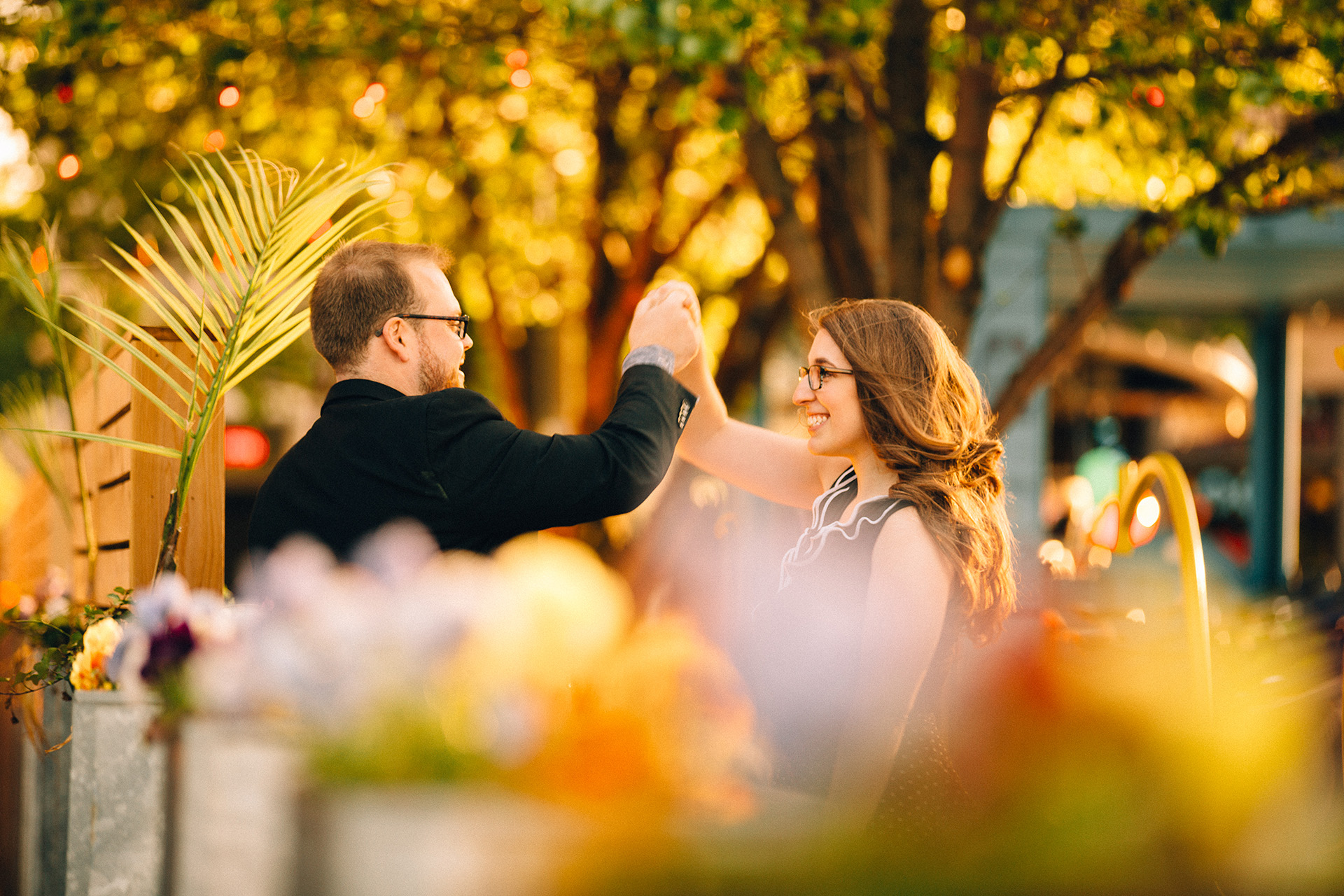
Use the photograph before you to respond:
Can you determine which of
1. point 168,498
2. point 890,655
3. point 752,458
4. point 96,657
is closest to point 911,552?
point 890,655

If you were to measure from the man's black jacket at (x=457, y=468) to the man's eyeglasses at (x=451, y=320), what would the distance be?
169 mm

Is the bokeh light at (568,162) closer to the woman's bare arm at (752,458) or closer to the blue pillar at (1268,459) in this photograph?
the blue pillar at (1268,459)

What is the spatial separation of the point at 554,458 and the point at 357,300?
678mm

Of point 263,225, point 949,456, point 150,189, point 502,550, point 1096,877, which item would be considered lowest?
point 1096,877

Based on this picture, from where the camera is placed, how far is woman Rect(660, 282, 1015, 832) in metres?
2.19

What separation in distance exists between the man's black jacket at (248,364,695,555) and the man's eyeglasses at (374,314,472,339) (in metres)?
0.17

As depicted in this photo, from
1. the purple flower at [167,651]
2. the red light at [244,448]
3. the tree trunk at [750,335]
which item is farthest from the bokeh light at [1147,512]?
the red light at [244,448]

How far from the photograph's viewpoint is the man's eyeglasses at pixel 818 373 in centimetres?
254

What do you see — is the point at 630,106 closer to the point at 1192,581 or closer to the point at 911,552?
the point at 1192,581

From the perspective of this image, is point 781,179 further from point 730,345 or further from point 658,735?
point 658,735

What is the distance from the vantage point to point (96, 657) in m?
2.31

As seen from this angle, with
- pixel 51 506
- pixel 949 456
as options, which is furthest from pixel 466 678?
pixel 51 506

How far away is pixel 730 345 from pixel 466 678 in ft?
23.1

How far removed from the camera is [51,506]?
5.57 m
